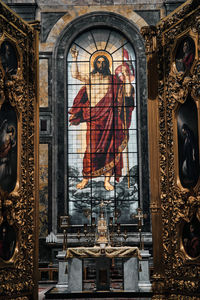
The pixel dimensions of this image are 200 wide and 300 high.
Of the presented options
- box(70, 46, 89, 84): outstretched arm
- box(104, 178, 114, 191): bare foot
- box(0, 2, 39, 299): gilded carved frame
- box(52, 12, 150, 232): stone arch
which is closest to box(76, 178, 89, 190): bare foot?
box(52, 12, 150, 232): stone arch

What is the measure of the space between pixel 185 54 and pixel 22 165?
3.72m

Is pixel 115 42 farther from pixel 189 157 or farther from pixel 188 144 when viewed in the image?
pixel 189 157

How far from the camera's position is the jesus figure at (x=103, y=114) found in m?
17.8

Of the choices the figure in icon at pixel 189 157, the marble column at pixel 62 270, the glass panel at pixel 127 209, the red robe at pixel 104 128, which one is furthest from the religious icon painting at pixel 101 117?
the figure in icon at pixel 189 157

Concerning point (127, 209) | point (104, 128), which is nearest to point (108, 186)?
point (127, 209)

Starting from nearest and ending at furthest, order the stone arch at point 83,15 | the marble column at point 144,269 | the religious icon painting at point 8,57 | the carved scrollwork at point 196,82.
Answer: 1. the carved scrollwork at point 196,82
2. the religious icon painting at point 8,57
3. the marble column at point 144,269
4. the stone arch at point 83,15

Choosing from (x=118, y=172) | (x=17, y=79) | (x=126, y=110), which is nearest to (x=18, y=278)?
(x=17, y=79)

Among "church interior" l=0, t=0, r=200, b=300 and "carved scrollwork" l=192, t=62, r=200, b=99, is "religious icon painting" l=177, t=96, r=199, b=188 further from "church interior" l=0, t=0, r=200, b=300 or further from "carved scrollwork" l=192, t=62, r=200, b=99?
"carved scrollwork" l=192, t=62, r=200, b=99

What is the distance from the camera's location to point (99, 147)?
18.0 m

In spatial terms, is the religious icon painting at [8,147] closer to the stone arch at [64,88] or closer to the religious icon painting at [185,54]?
the religious icon painting at [185,54]

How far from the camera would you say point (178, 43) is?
8.93m

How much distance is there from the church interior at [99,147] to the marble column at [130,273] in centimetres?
3

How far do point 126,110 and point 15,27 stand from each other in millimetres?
9578

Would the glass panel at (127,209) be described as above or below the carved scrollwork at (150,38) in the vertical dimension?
below
